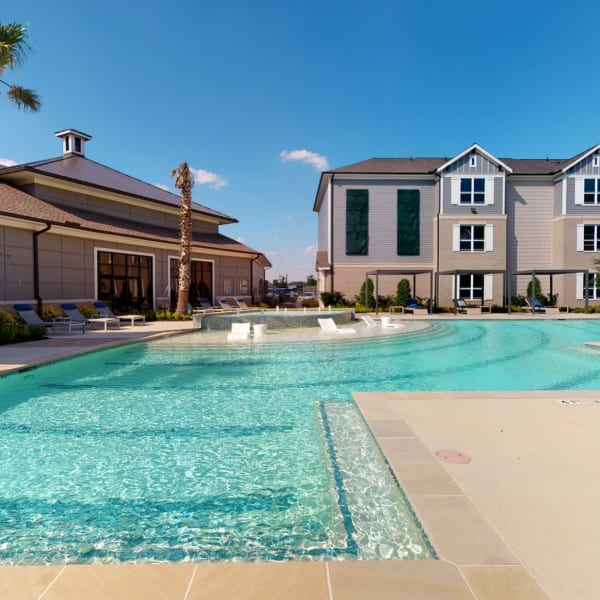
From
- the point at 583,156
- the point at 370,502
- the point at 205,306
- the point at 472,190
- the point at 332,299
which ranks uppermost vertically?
the point at 583,156

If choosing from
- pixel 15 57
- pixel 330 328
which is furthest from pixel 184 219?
pixel 330 328

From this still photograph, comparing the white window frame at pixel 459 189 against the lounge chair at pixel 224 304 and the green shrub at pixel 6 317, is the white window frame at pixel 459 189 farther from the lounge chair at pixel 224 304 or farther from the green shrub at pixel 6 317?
the green shrub at pixel 6 317

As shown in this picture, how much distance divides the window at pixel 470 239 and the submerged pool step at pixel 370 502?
24.2 metres

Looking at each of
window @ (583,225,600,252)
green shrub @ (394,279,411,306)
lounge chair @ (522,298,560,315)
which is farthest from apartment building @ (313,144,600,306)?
lounge chair @ (522,298,560,315)

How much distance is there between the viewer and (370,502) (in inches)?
134

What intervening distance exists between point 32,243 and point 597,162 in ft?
105

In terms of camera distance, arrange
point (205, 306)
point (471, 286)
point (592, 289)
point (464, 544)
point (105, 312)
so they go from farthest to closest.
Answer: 1. point (471, 286)
2. point (592, 289)
3. point (205, 306)
4. point (105, 312)
5. point (464, 544)

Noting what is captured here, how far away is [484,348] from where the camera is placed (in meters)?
12.5

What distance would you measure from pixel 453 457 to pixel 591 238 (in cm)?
2891

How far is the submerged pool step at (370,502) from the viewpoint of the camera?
110 inches

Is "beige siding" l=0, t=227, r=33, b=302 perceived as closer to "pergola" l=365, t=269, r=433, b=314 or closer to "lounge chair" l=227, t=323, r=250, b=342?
"lounge chair" l=227, t=323, r=250, b=342

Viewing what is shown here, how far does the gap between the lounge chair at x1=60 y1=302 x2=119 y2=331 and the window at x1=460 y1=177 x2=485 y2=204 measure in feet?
72.5

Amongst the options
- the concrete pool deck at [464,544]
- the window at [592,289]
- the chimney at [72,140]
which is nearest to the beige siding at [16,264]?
the chimney at [72,140]

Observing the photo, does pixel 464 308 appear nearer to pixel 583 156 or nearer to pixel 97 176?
pixel 583 156
